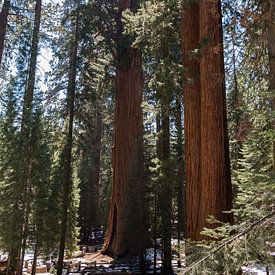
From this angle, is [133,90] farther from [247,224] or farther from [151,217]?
[247,224]

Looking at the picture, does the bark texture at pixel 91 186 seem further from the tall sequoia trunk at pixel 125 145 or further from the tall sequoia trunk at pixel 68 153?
the tall sequoia trunk at pixel 68 153

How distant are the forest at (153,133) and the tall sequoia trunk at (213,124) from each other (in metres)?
0.02

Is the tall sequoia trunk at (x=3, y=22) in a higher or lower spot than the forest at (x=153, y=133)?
higher

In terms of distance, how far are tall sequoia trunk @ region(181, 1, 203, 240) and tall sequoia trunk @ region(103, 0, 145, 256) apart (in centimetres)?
706

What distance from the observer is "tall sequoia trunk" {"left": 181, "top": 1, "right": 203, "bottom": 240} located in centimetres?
597

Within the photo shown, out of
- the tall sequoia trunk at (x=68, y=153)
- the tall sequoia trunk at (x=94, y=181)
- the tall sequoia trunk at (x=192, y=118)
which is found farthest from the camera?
the tall sequoia trunk at (x=94, y=181)

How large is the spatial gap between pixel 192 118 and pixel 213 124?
28.7 inches

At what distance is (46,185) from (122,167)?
482 centimetres

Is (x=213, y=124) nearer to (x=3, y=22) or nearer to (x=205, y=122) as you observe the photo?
(x=205, y=122)

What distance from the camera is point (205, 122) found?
5.86 m

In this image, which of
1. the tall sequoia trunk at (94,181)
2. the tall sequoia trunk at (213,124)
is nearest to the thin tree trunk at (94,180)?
the tall sequoia trunk at (94,181)

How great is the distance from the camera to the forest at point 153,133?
174 inches

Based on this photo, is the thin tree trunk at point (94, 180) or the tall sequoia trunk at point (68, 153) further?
the thin tree trunk at point (94, 180)

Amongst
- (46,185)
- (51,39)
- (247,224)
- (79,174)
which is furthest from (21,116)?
(79,174)
